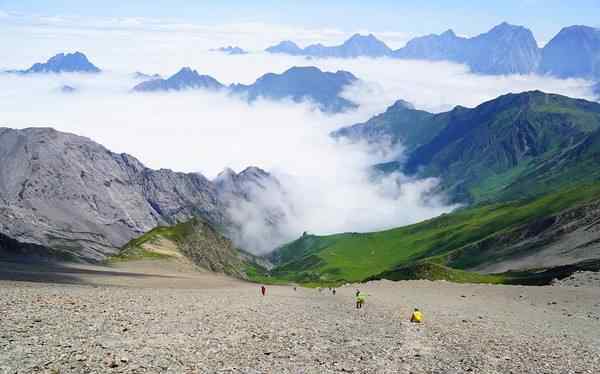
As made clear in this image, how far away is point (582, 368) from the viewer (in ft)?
122

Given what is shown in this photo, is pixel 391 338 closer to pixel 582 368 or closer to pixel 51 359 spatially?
pixel 582 368

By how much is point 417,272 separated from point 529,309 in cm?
6080

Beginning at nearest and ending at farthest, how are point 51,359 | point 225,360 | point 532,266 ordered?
point 51,359, point 225,360, point 532,266

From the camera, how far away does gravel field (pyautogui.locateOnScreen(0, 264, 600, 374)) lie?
3400 centimetres

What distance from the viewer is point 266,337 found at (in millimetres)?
42719

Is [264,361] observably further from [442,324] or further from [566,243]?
[566,243]

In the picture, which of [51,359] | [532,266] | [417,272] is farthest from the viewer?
[532,266]

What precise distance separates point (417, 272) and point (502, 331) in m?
83.0

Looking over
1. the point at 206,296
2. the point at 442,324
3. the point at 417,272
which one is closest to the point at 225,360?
the point at 442,324

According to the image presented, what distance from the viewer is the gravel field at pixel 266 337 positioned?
34.0 metres

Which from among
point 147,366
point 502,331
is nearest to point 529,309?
point 502,331

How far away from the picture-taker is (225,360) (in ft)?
116

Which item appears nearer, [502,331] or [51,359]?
[51,359]

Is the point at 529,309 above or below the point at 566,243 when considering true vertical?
below
